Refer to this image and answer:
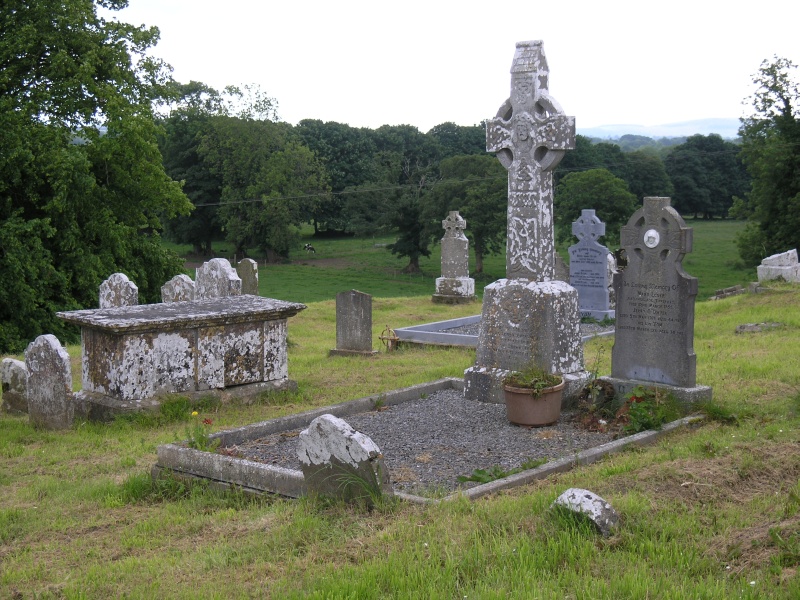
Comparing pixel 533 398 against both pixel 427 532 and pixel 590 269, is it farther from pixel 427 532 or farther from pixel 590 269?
pixel 590 269

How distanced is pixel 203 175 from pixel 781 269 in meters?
39.8

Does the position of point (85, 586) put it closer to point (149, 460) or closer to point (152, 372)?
point (149, 460)

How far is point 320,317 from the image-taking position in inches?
842

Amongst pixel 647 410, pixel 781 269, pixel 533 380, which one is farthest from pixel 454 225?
pixel 647 410

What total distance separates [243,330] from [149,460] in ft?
9.36

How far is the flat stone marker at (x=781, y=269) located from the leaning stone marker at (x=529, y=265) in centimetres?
1276

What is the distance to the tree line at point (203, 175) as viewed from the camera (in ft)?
71.9

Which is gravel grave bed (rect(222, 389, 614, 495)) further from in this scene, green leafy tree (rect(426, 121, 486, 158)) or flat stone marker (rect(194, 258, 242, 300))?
green leafy tree (rect(426, 121, 486, 158))

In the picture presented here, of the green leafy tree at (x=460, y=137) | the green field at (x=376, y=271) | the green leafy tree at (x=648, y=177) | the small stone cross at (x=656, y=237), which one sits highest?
the green leafy tree at (x=460, y=137)

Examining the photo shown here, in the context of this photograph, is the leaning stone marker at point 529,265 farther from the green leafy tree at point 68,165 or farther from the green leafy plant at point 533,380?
the green leafy tree at point 68,165

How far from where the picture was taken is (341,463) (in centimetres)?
602

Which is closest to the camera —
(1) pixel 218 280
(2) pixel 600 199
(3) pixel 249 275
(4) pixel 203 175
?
(1) pixel 218 280

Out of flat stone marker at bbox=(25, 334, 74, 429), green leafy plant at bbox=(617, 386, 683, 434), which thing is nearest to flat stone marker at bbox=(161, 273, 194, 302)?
flat stone marker at bbox=(25, 334, 74, 429)

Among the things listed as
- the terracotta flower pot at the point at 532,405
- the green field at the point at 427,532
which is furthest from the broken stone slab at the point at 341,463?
the terracotta flower pot at the point at 532,405
